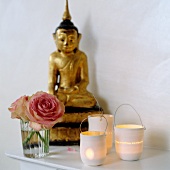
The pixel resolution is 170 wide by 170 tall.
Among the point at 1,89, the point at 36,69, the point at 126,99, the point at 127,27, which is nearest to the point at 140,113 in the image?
the point at 126,99

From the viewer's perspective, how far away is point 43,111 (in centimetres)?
87

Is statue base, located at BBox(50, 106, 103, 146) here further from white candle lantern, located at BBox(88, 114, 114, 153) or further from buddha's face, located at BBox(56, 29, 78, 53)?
buddha's face, located at BBox(56, 29, 78, 53)

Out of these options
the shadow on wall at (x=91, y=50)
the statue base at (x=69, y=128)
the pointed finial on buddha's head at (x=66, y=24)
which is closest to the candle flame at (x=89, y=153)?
the statue base at (x=69, y=128)

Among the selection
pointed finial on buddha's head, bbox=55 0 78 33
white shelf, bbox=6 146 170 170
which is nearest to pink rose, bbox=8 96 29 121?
white shelf, bbox=6 146 170 170

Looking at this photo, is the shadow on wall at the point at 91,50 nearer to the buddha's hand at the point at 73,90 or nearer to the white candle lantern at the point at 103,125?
the buddha's hand at the point at 73,90

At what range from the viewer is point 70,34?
1.13m

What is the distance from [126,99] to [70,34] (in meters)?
0.32

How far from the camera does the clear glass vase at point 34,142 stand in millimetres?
927

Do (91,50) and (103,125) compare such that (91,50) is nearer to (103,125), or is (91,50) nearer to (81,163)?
(103,125)

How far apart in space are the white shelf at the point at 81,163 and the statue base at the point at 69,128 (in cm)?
6

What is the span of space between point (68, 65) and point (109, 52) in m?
0.16

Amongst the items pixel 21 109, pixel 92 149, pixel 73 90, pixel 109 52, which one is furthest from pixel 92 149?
pixel 109 52

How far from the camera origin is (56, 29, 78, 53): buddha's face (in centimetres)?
113

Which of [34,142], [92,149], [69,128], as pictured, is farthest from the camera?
[69,128]
